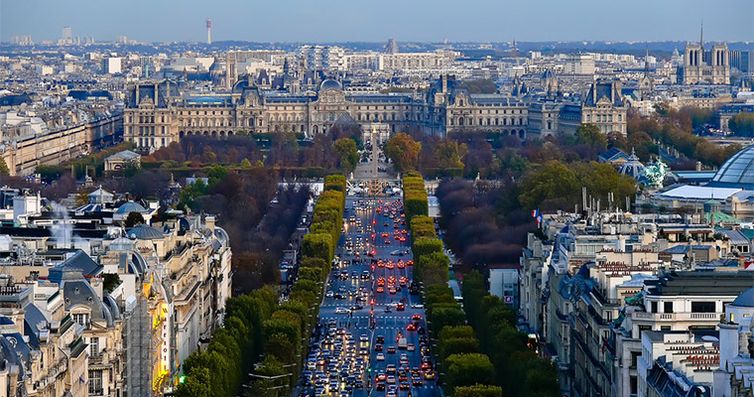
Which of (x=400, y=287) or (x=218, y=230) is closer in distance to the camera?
(x=218, y=230)

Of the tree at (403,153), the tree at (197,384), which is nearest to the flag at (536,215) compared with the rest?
the tree at (197,384)

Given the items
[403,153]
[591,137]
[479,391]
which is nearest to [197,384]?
[479,391]

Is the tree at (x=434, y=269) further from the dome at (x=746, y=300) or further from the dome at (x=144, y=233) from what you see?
the dome at (x=746, y=300)

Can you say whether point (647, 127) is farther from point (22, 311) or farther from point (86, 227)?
point (22, 311)

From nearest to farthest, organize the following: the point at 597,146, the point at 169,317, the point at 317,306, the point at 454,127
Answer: the point at 169,317 < the point at 317,306 < the point at 597,146 < the point at 454,127

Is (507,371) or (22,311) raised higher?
(22,311)

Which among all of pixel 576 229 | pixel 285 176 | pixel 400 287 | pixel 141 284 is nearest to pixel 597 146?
pixel 285 176
